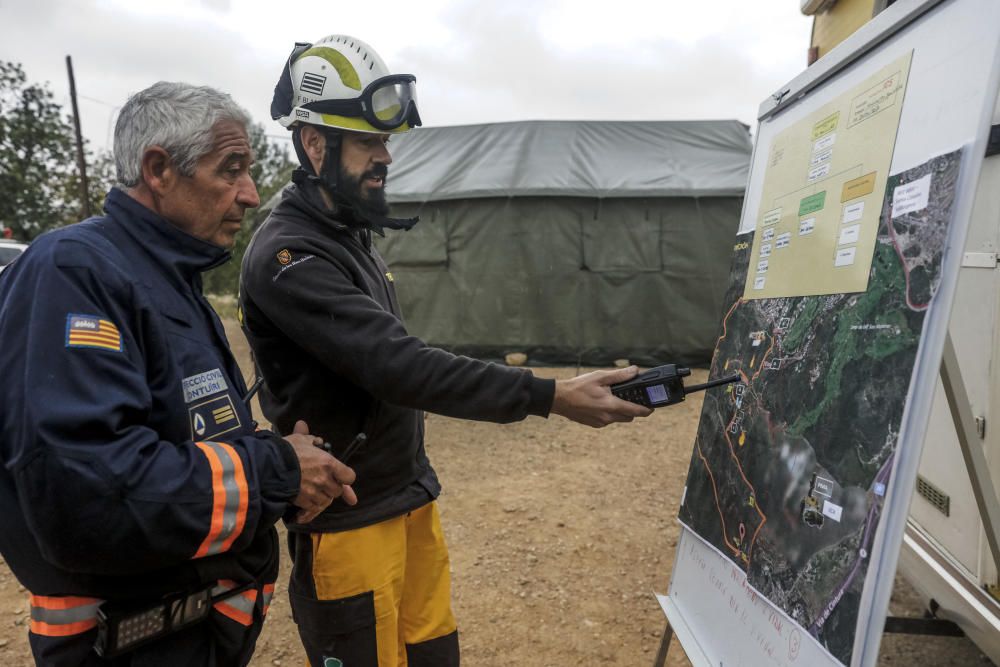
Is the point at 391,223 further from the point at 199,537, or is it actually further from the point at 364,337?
the point at 199,537

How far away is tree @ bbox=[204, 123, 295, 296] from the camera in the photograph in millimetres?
11930

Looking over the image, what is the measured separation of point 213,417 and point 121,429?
0.23m

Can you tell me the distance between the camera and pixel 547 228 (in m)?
8.53

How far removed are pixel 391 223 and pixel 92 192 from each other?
1963 centimetres

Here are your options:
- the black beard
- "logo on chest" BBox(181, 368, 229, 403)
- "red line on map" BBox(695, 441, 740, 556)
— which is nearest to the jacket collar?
"logo on chest" BBox(181, 368, 229, 403)

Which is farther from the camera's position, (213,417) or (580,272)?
(580,272)

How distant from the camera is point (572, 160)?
9.06m

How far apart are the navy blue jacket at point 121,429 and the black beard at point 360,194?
0.56 metres

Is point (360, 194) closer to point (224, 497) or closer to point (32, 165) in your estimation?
point (224, 497)

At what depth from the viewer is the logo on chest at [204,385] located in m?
1.28

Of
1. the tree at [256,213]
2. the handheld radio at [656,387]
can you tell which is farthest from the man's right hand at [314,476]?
the tree at [256,213]

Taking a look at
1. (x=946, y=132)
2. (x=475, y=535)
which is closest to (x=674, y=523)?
(x=475, y=535)

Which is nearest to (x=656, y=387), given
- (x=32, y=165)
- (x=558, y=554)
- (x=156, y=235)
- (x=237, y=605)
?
(x=237, y=605)

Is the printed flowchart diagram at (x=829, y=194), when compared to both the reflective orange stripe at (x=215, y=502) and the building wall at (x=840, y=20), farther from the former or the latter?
the building wall at (x=840, y=20)
